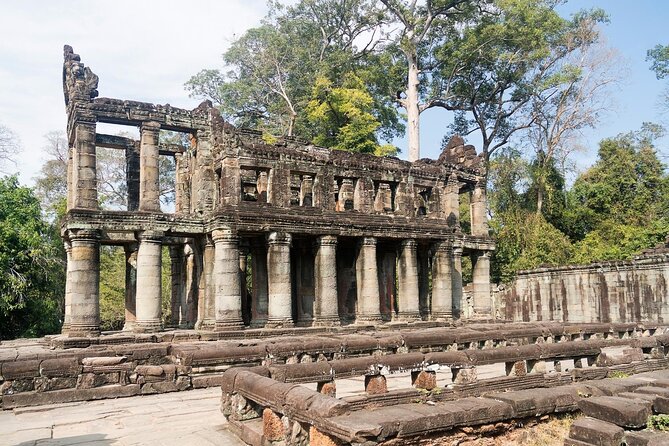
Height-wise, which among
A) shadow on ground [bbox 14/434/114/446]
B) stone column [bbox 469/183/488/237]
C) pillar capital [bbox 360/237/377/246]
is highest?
stone column [bbox 469/183/488/237]

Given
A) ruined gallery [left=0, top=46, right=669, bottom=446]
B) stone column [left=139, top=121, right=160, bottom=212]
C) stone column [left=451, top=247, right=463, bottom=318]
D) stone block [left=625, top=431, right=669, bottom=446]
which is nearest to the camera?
stone block [left=625, top=431, right=669, bottom=446]

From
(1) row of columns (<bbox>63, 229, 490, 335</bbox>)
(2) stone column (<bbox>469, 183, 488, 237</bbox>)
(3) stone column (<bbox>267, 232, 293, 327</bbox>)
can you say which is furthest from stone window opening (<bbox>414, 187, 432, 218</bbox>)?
(3) stone column (<bbox>267, 232, 293, 327</bbox>)

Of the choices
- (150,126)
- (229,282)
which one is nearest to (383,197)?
(229,282)

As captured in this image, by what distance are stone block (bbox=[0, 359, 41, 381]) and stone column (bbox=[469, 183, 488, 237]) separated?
2145 centimetres

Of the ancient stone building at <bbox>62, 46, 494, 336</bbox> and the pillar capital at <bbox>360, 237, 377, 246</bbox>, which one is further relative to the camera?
the pillar capital at <bbox>360, 237, 377, 246</bbox>

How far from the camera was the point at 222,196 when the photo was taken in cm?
1950

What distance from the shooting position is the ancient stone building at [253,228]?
18766mm

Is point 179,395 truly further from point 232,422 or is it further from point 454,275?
point 454,275

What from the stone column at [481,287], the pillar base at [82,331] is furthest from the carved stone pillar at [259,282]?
the stone column at [481,287]

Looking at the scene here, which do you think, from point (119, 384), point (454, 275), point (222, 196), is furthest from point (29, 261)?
point (454, 275)

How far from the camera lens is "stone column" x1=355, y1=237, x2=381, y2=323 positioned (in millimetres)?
21781

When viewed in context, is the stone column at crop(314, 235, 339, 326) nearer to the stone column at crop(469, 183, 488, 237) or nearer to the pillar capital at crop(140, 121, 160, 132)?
the pillar capital at crop(140, 121, 160, 132)

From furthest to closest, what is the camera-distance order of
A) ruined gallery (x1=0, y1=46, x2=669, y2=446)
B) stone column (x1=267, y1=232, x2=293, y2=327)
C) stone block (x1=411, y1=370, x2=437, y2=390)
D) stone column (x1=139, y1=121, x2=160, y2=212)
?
stone column (x1=267, y1=232, x2=293, y2=327) → stone column (x1=139, y1=121, x2=160, y2=212) → stone block (x1=411, y1=370, x2=437, y2=390) → ruined gallery (x1=0, y1=46, x2=669, y2=446)

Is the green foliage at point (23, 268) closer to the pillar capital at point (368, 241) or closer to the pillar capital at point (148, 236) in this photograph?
the pillar capital at point (148, 236)
